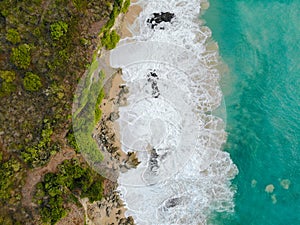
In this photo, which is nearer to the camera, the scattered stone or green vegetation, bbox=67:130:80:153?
green vegetation, bbox=67:130:80:153

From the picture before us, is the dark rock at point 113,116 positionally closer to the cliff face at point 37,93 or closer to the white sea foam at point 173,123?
the white sea foam at point 173,123

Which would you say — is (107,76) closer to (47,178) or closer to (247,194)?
(47,178)

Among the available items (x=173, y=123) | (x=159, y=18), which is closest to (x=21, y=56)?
(x=159, y=18)

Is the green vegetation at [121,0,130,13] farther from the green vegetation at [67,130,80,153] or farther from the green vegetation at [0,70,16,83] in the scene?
the green vegetation at [67,130,80,153]

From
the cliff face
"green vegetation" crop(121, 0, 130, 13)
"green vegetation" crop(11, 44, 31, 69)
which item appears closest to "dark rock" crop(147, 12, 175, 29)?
"green vegetation" crop(121, 0, 130, 13)

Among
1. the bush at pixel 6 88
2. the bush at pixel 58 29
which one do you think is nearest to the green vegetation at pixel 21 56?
the bush at pixel 6 88
